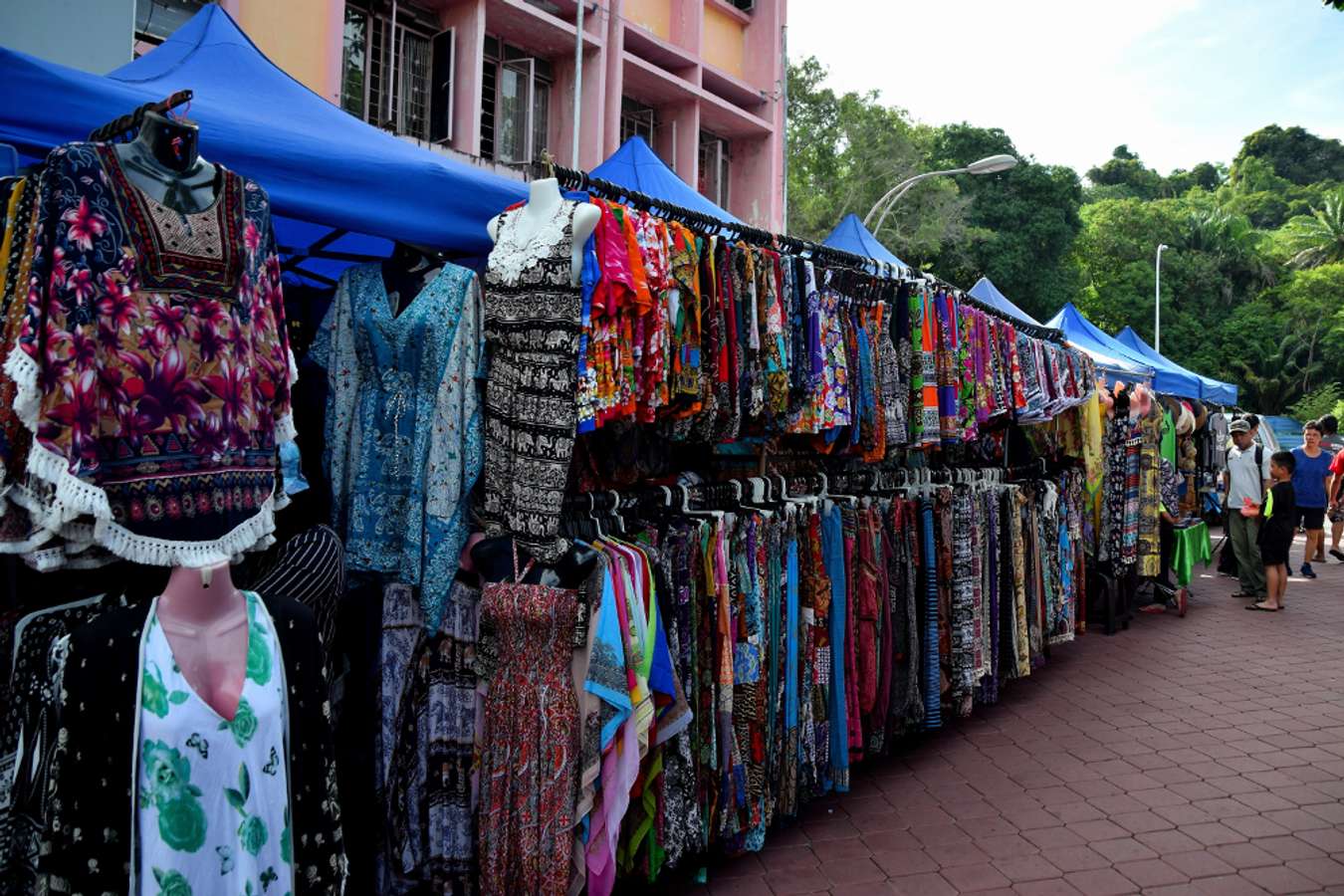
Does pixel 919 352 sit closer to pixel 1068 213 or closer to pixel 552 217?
pixel 552 217

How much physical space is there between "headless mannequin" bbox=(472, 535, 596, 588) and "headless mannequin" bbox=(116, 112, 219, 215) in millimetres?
1424

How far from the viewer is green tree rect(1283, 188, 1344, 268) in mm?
42906

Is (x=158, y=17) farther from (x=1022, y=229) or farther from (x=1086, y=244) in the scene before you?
(x=1086, y=244)

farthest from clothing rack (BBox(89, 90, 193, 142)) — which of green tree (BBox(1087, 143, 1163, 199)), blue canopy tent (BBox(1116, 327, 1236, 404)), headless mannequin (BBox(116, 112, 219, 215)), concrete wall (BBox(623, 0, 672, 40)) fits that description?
green tree (BBox(1087, 143, 1163, 199))

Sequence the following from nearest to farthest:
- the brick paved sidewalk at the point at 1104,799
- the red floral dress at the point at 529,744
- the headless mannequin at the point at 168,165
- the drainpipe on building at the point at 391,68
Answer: the headless mannequin at the point at 168,165 → the red floral dress at the point at 529,744 → the brick paved sidewalk at the point at 1104,799 → the drainpipe on building at the point at 391,68

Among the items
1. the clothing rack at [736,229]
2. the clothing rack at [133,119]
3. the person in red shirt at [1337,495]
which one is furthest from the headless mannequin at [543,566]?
the person in red shirt at [1337,495]

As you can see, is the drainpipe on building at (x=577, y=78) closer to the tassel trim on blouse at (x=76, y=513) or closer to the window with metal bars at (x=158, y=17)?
the window with metal bars at (x=158, y=17)

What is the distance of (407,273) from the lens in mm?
3316

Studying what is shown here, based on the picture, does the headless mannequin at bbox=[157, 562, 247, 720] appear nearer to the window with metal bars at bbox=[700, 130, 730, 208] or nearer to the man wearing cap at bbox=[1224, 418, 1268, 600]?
the man wearing cap at bbox=[1224, 418, 1268, 600]

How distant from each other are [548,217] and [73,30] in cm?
417

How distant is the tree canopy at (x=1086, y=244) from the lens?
957 inches

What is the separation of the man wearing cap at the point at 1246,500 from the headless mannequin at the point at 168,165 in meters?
10.9

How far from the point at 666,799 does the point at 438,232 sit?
226 centimetres

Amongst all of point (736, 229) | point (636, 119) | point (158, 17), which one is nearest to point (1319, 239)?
point (636, 119)
